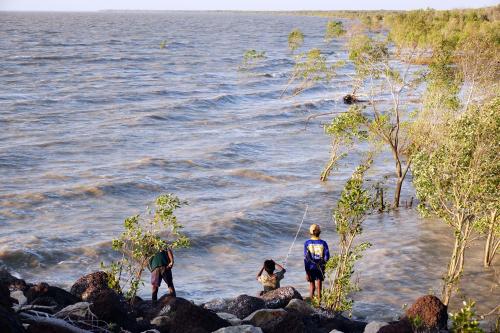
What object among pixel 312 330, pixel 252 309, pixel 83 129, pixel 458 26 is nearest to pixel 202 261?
pixel 252 309

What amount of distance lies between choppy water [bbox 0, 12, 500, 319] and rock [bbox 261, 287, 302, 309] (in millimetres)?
3458

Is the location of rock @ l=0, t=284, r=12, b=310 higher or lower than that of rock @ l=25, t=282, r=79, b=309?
higher

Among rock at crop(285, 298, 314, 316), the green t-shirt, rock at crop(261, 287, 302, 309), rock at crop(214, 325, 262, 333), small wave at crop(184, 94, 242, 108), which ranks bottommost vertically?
small wave at crop(184, 94, 242, 108)

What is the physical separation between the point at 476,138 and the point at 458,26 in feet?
276

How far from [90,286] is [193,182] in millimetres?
18788

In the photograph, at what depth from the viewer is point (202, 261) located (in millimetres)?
24984

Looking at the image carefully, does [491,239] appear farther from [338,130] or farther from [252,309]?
[252,309]

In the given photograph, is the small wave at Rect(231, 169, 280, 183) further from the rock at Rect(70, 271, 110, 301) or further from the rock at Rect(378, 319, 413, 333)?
the rock at Rect(378, 319, 413, 333)

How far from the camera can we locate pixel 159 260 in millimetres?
17125

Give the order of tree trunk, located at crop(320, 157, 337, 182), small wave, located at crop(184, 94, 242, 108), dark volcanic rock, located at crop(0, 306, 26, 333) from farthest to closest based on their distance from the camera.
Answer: small wave, located at crop(184, 94, 242, 108) < tree trunk, located at crop(320, 157, 337, 182) < dark volcanic rock, located at crop(0, 306, 26, 333)

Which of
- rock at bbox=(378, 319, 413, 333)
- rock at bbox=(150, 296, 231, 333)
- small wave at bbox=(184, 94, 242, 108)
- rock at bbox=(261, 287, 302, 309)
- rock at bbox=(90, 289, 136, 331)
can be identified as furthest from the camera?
small wave at bbox=(184, 94, 242, 108)

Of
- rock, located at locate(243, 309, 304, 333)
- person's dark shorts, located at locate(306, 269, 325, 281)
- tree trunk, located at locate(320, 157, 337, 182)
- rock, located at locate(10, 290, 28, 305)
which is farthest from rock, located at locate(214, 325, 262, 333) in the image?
tree trunk, located at locate(320, 157, 337, 182)

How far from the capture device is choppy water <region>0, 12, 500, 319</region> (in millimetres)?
23578

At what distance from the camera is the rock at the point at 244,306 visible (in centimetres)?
1544
